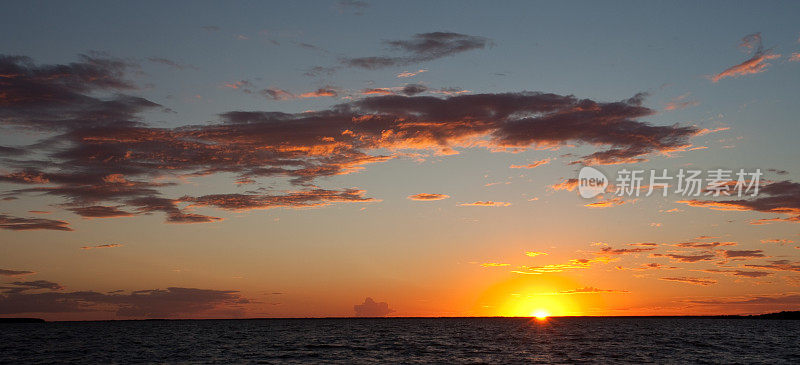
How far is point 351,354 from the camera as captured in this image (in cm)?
7869

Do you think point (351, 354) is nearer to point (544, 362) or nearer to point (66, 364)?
point (544, 362)

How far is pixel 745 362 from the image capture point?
223 ft

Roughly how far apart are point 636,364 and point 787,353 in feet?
97.3

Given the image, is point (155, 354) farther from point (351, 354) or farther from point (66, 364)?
point (351, 354)

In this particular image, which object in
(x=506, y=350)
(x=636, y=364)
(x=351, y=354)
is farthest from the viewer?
(x=506, y=350)

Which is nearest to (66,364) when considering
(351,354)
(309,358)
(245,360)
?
(245,360)

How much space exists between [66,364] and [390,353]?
38155 mm

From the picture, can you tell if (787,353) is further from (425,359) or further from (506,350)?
(425,359)

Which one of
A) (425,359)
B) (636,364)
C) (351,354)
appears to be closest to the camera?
(636,364)

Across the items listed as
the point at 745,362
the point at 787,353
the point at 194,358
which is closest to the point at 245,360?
the point at 194,358

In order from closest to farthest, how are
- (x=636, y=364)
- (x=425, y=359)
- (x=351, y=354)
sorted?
1. (x=636, y=364)
2. (x=425, y=359)
3. (x=351, y=354)

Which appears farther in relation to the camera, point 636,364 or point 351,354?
point 351,354

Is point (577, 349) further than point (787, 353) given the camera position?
Yes

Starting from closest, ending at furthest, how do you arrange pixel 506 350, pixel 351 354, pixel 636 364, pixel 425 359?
pixel 636 364
pixel 425 359
pixel 351 354
pixel 506 350
